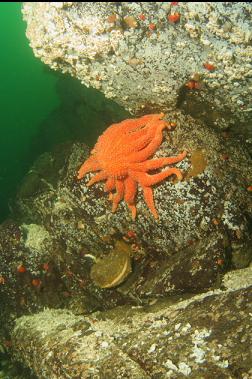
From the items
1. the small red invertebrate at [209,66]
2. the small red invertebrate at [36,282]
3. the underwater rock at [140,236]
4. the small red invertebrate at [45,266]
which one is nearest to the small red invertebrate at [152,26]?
the small red invertebrate at [209,66]

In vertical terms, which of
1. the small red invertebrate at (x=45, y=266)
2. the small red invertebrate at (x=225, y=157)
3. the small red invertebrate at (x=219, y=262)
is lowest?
the small red invertebrate at (x=45, y=266)

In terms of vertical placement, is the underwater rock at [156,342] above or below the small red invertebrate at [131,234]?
below

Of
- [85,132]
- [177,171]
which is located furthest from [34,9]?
[85,132]

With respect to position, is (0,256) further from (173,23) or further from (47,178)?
(173,23)

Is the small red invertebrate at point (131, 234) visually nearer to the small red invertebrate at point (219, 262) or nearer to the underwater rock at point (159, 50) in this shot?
the small red invertebrate at point (219, 262)

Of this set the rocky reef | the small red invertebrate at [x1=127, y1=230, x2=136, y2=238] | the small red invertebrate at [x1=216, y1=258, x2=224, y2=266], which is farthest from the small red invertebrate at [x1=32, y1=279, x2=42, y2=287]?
the small red invertebrate at [x1=216, y1=258, x2=224, y2=266]

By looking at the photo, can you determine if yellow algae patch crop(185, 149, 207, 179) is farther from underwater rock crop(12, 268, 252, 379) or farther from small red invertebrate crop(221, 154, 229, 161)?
underwater rock crop(12, 268, 252, 379)

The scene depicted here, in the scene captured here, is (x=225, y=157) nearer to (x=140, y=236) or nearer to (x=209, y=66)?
(x=209, y=66)
